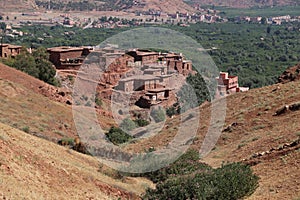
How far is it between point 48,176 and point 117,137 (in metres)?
10.3

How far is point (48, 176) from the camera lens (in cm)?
959

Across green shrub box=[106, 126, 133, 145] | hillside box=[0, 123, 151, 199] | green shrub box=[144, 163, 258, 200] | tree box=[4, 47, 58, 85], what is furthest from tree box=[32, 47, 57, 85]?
green shrub box=[144, 163, 258, 200]

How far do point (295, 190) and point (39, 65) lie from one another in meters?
27.2

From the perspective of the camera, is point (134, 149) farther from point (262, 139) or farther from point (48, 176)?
point (48, 176)

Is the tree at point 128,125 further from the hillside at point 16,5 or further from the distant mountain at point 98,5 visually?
the hillside at point 16,5

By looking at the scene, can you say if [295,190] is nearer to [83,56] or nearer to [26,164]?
[26,164]

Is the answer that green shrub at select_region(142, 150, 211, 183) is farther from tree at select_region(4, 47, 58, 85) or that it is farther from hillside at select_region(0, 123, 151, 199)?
tree at select_region(4, 47, 58, 85)

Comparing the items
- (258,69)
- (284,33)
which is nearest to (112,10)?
(284,33)

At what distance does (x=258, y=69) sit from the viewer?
69312 mm

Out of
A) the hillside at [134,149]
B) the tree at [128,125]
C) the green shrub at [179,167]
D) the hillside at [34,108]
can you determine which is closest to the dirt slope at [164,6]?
the hillside at [34,108]

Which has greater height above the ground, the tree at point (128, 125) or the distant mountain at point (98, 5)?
the distant mountain at point (98, 5)

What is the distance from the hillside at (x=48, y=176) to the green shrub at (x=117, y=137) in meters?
6.84

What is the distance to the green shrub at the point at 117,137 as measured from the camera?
1969 centimetres

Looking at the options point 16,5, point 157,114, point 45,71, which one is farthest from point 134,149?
point 16,5
